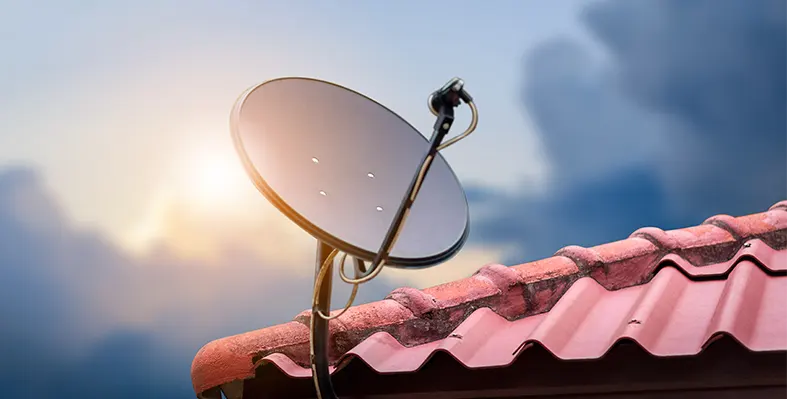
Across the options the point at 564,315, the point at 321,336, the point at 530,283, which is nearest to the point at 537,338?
the point at 564,315

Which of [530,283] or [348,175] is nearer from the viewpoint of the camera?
[348,175]

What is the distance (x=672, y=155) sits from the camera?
8.62m

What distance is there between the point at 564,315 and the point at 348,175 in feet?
2.14

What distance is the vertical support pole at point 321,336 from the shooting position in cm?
136

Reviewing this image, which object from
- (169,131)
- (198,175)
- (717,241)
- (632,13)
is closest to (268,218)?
(198,175)

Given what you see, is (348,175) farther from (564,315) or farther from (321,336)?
(564,315)

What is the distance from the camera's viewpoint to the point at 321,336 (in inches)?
55.6

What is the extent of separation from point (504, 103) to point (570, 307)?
6.95 m

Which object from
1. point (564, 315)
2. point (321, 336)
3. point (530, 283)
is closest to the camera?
point (321, 336)

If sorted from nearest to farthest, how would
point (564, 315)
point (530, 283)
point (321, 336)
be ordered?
point (321, 336)
point (564, 315)
point (530, 283)

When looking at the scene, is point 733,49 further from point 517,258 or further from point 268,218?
point 268,218

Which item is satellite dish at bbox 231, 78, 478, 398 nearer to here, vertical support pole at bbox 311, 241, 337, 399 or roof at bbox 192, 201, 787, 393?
vertical support pole at bbox 311, 241, 337, 399

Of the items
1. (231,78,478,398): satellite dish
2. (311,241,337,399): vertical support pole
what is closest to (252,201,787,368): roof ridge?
(311,241,337,399): vertical support pole

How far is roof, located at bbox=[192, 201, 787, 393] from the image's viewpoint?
1494mm
